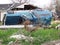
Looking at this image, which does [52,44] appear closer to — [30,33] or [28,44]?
[28,44]

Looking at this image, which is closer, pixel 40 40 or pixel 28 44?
pixel 28 44

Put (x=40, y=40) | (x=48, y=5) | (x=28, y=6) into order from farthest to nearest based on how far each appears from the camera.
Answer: (x=48, y=5) → (x=28, y=6) → (x=40, y=40)

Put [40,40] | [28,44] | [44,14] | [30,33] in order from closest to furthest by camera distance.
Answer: [28,44]
[40,40]
[30,33]
[44,14]

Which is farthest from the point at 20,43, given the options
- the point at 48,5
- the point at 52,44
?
the point at 48,5

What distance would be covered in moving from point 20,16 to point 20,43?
11753 millimetres

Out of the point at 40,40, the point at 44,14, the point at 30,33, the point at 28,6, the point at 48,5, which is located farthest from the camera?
the point at 48,5

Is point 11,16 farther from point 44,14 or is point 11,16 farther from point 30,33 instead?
point 30,33

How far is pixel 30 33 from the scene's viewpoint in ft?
36.5

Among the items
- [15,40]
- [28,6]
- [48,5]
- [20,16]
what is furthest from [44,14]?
[48,5]

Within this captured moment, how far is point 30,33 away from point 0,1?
2990cm

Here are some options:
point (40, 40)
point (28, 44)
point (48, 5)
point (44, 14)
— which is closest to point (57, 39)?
point (40, 40)

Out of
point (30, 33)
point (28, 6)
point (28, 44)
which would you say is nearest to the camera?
point (28, 44)

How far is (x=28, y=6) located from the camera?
3550 cm

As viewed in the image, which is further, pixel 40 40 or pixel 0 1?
pixel 0 1
